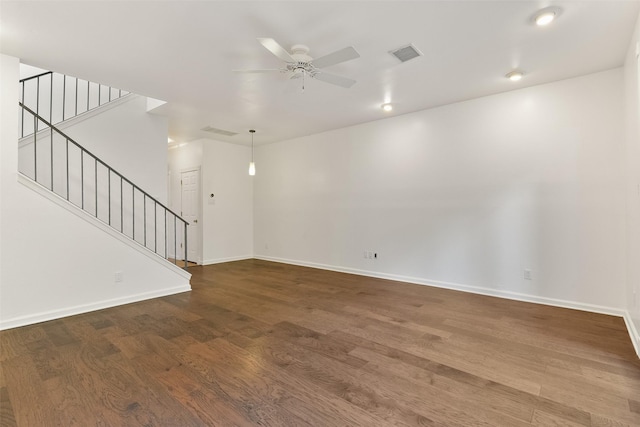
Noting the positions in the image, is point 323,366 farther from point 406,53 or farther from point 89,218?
point 89,218

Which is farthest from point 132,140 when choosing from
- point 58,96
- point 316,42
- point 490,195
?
point 490,195

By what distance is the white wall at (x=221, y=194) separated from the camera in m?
6.77

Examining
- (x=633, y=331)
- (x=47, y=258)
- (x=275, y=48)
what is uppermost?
(x=275, y=48)

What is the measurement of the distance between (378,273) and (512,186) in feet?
8.35

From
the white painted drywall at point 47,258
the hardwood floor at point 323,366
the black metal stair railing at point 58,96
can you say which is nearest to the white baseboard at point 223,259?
the white painted drywall at point 47,258

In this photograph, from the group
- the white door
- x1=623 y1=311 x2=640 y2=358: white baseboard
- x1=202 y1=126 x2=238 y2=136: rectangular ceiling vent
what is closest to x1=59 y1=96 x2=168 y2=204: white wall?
x1=202 y1=126 x2=238 y2=136: rectangular ceiling vent

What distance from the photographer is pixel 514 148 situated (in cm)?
406

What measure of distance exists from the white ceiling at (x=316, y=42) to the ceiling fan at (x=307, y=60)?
0.13 m

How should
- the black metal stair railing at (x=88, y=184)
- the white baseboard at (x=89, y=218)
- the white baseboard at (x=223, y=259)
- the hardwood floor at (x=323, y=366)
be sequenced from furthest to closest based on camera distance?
1. the white baseboard at (x=223, y=259)
2. the black metal stair railing at (x=88, y=184)
3. the white baseboard at (x=89, y=218)
4. the hardwood floor at (x=323, y=366)

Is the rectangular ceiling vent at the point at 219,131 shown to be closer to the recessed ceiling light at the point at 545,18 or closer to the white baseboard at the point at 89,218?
the white baseboard at the point at 89,218

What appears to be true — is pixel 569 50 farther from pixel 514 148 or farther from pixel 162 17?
pixel 162 17

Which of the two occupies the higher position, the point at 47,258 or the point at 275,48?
the point at 275,48

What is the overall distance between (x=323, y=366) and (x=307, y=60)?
9.17 ft

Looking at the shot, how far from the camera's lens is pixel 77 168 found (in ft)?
14.8
